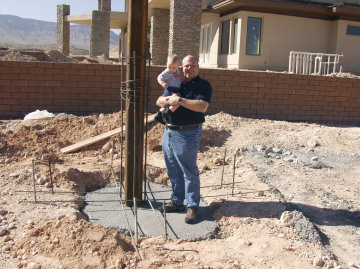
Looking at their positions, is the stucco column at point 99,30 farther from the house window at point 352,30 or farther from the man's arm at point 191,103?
the man's arm at point 191,103

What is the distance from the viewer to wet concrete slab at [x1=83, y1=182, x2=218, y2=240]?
153 inches

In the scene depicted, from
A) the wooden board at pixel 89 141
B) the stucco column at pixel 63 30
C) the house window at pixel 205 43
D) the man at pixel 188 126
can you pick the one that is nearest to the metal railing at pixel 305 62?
the house window at pixel 205 43

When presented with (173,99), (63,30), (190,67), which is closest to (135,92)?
(173,99)

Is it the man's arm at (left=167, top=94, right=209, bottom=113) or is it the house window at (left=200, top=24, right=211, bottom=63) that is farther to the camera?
the house window at (left=200, top=24, right=211, bottom=63)

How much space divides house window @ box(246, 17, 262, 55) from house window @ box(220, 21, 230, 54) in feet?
4.09

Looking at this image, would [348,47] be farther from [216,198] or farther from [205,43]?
[216,198]

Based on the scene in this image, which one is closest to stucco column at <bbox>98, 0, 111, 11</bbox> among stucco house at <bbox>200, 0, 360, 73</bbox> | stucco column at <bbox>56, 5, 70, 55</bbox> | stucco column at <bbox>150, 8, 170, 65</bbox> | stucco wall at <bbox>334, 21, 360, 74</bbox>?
stucco column at <bbox>56, 5, 70, 55</bbox>

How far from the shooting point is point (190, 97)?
152 inches

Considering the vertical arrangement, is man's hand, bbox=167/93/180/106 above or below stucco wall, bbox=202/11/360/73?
below

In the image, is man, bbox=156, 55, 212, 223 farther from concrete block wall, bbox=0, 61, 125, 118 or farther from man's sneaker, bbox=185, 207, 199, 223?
concrete block wall, bbox=0, 61, 125, 118

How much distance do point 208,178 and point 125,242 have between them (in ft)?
7.59

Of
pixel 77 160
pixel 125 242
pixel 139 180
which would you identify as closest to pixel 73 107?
pixel 77 160

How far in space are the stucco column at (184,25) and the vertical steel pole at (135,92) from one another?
11332mm

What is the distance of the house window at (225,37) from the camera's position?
16.4 m
